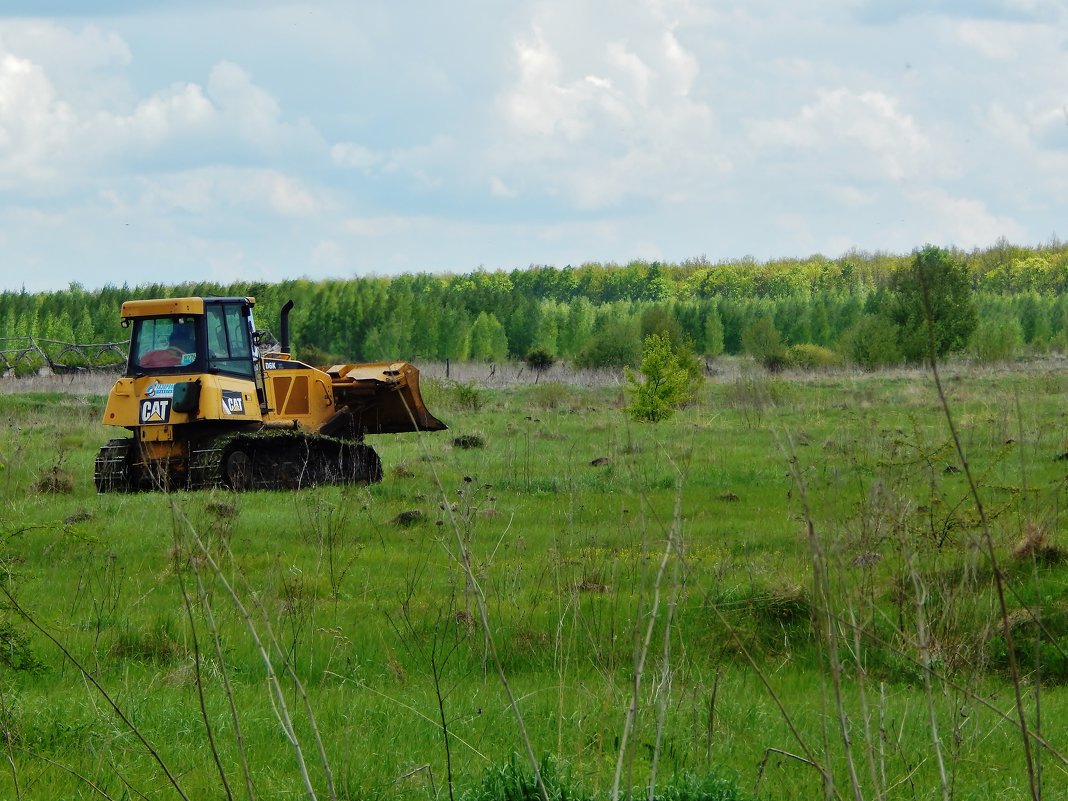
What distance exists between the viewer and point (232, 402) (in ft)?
51.9

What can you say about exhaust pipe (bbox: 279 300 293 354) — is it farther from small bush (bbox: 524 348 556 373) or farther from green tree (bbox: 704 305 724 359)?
green tree (bbox: 704 305 724 359)

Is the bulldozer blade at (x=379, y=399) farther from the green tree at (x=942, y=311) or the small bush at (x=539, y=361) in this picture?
the small bush at (x=539, y=361)

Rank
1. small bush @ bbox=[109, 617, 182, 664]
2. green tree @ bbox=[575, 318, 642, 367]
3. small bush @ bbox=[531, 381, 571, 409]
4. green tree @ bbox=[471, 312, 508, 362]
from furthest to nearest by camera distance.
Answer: green tree @ bbox=[471, 312, 508, 362] → green tree @ bbox=[575, 318, 642, 367] → small bush @ bbox=[531, 381, 571, 409] → small bush @ bbox=[109, 617, 182, 664]

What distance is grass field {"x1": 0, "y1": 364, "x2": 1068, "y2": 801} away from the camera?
4.19m

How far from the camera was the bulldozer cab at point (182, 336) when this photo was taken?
15711 mm

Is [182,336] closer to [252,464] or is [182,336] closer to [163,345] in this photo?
[163,345]

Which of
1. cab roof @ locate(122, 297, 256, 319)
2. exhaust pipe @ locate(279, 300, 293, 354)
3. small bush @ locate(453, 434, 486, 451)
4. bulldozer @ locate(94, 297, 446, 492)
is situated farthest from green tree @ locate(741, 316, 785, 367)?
cab roof @ locate(122, 297, 256, 319)

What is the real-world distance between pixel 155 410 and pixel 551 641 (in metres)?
9.48

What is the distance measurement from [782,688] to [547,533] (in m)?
5.02

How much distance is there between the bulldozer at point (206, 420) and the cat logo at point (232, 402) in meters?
0.02

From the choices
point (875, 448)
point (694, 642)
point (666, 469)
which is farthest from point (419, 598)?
point (875, 448)

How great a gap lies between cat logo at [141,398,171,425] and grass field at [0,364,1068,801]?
4.12ft

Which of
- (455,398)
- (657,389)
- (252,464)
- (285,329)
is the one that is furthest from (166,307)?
(455,398)

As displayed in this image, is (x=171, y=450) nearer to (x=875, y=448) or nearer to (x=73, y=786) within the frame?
(x=875, y=448)
